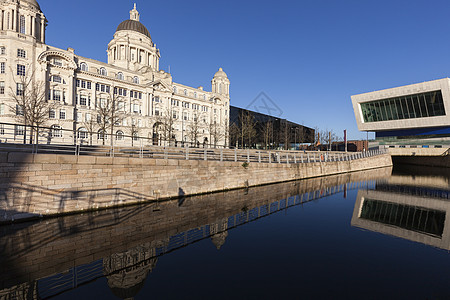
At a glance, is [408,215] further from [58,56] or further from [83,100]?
[58,56]

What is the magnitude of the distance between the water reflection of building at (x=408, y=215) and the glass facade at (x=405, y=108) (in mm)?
34590

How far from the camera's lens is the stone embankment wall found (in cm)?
912

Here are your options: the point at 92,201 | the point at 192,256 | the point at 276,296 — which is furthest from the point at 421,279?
the point at 92,201

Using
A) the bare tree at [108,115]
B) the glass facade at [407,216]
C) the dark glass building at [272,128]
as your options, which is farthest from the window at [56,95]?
the glass facade at [407,216]

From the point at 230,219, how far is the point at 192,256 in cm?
385

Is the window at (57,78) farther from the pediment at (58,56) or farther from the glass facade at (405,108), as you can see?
the glass facade at (405,108)

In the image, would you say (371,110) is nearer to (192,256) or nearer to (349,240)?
(349,240)

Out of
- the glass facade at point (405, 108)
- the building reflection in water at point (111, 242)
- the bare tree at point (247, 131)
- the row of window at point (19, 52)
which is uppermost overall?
the row of window at point (19, 52)

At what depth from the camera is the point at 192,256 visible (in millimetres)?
7012

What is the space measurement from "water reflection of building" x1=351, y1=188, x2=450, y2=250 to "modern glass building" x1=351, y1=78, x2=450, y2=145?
34.3 metres

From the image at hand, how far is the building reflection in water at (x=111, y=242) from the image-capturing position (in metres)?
5.47

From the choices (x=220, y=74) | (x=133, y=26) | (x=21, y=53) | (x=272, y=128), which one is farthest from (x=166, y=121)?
(x=133, y=26)

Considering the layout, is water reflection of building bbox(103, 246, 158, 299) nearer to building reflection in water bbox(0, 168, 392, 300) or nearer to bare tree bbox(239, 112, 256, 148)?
building reflection in water bbox(0, 168, 392, 300)

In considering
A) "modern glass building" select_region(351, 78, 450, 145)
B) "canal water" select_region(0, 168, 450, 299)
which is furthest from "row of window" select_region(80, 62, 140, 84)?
"modern glass building" select_region(351, 78, 450, 145)
